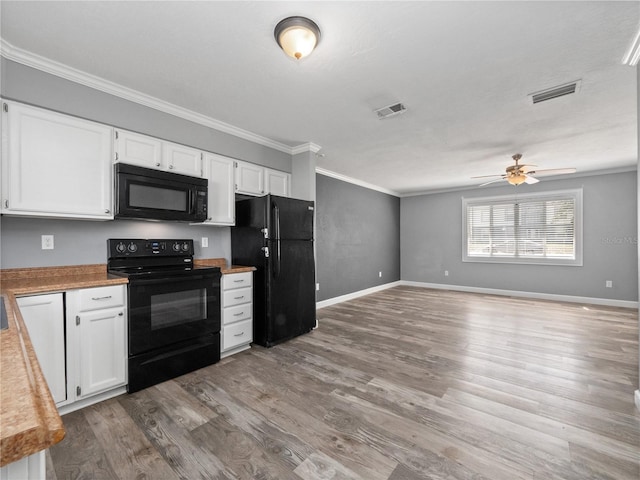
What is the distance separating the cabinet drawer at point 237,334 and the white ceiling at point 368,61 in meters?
2.18

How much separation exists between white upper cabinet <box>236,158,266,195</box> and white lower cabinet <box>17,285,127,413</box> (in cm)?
165

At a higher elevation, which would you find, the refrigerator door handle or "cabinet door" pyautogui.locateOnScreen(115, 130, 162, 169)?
"cabinet door" pyautogui.locateOnScreen(115, 130, 162, 169)

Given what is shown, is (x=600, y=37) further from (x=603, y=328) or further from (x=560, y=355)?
(x=603, y=328)

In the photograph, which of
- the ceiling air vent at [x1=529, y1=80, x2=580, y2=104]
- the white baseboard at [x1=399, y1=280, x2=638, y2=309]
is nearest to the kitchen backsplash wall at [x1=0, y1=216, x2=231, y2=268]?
the ceiling air vent at [x1=529, y1=80, x2=580, y2=104]

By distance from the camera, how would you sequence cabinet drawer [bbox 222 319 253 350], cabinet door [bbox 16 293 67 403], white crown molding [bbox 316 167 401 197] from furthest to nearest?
1. white crown molding [bbox 316 167 401 197]
2. cabinet drawer [bbox 222 319 253 350]
3. cabinet door [bbox 16 293 67 403]

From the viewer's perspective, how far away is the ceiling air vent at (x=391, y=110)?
2.78 meters

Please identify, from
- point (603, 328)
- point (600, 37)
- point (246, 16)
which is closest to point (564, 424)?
point (600, 37)

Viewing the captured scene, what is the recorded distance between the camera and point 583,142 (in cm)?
373

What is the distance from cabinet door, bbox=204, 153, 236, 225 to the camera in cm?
308

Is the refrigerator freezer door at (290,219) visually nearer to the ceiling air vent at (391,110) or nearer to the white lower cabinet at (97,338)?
the ceiling air vent at (391,110)

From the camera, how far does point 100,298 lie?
2125 mm

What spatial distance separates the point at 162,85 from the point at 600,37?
3148mm

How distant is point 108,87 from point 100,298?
170 cm

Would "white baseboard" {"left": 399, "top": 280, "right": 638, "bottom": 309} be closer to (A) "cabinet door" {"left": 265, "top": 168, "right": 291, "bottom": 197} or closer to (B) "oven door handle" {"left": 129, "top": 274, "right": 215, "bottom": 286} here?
(A) "cabinet door" {"left": 265, "top": 168, "right": 291, "bottom": 197}
